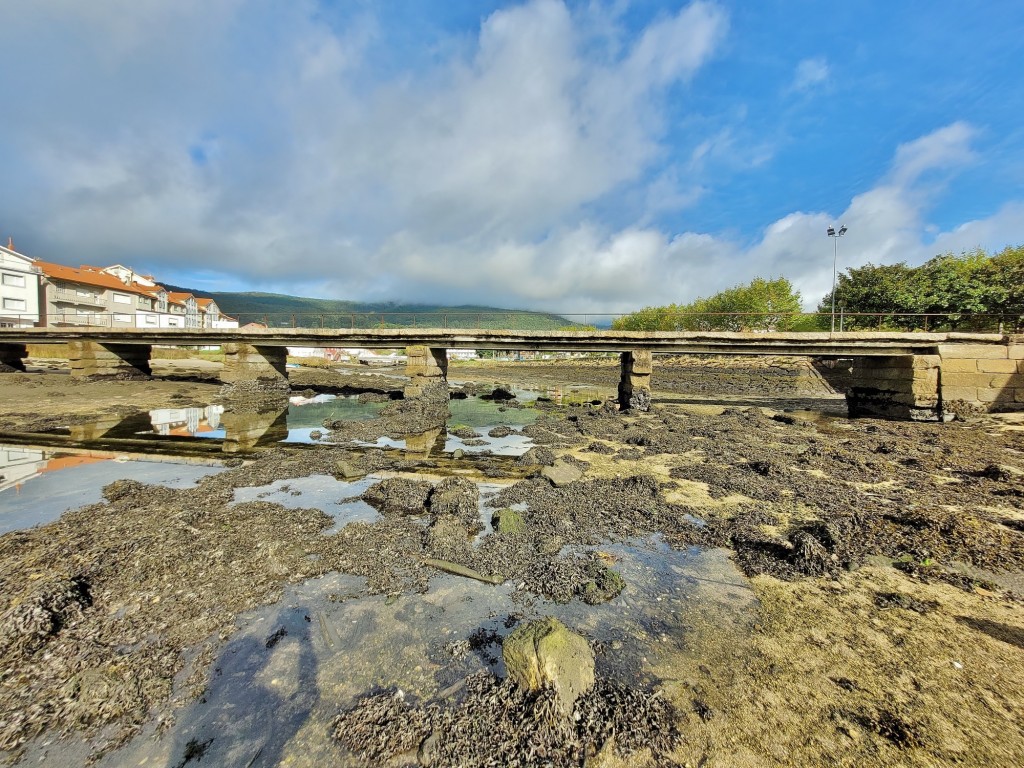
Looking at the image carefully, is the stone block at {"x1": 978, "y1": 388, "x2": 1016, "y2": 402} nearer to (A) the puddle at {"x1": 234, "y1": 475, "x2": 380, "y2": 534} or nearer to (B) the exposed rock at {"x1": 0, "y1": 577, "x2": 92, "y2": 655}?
(A) the puddle at {"x1": 234, "y1": 475, "x2": 380, "y2": 534}

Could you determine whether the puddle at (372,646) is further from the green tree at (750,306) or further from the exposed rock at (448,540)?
the green tree at (750,306)

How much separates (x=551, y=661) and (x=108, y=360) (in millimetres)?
41368

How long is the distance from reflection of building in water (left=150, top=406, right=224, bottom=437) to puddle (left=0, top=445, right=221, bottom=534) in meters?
3.87

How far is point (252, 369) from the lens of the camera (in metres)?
26.4

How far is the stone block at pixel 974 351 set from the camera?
1780cm

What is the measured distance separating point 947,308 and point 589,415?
45.1m

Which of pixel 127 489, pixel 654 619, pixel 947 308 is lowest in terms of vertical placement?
pixel 654 619

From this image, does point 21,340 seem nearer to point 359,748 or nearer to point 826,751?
point 359,748

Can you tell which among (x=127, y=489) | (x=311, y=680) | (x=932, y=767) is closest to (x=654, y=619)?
(x=932, y=767)

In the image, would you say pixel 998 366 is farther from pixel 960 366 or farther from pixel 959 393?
pixel 959 393

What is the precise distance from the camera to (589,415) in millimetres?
19812

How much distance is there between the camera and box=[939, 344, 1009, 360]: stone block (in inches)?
701

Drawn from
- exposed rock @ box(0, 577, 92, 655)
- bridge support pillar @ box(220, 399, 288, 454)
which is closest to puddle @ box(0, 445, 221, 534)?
bridge support pillar @ box(220, 399, 288, 454)

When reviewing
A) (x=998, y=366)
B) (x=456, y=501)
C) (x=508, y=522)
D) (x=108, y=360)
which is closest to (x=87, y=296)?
(x=108, y=360)
